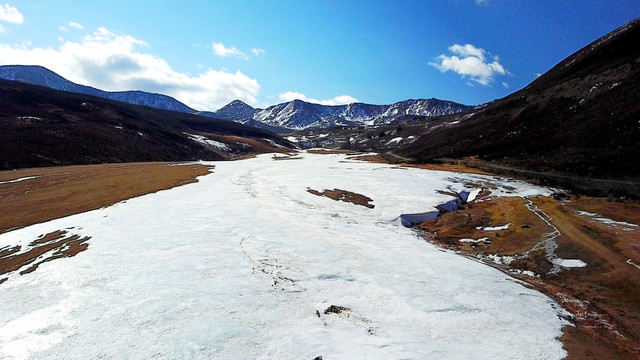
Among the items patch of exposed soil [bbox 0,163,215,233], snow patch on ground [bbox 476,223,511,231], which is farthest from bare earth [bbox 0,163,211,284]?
snow patch on ground [bbox 476,223,511,231]

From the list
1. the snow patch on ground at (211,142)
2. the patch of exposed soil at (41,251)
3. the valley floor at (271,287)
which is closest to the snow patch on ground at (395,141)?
the snow patch on ground at (211,142)

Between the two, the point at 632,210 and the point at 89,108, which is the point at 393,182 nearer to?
the point at 632,210

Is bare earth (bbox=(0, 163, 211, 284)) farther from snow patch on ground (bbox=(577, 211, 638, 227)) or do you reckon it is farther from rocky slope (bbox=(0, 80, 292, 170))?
snow patch on ground (bbox=(577, 211, 638, 227))

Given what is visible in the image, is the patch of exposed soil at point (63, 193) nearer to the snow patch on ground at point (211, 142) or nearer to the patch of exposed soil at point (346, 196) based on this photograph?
the patch of exposed soil at point (346, 196)

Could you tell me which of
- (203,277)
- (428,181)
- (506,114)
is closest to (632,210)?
(428,181)

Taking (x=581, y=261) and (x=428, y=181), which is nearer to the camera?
(x=581, y=261)
